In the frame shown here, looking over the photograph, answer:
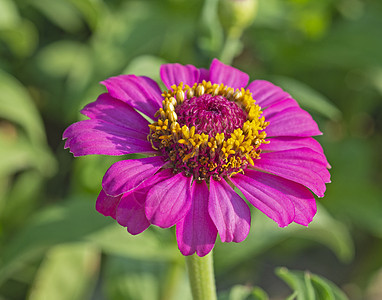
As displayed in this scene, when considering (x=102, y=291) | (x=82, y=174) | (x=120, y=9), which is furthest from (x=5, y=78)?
(x=102, y=291)

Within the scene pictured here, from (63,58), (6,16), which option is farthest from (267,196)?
(63,58)

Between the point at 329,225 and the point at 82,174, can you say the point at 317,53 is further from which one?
the point at 82,174

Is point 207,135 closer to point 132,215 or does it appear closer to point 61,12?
point 132,215

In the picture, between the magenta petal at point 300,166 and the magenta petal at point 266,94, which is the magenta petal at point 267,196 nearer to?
the magenta petal at point 300,166

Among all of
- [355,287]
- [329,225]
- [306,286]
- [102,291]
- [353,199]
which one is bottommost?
[102,291]

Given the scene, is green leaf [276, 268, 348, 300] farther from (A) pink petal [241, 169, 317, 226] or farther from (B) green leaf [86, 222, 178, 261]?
(B) green leaf [86, 222, 178, 261]

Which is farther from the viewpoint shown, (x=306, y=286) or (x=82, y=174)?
(x=82, y=174)

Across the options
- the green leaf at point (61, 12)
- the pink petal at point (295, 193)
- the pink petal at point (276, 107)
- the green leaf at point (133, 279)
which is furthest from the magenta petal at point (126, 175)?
the green leaf at point (61, 12)
